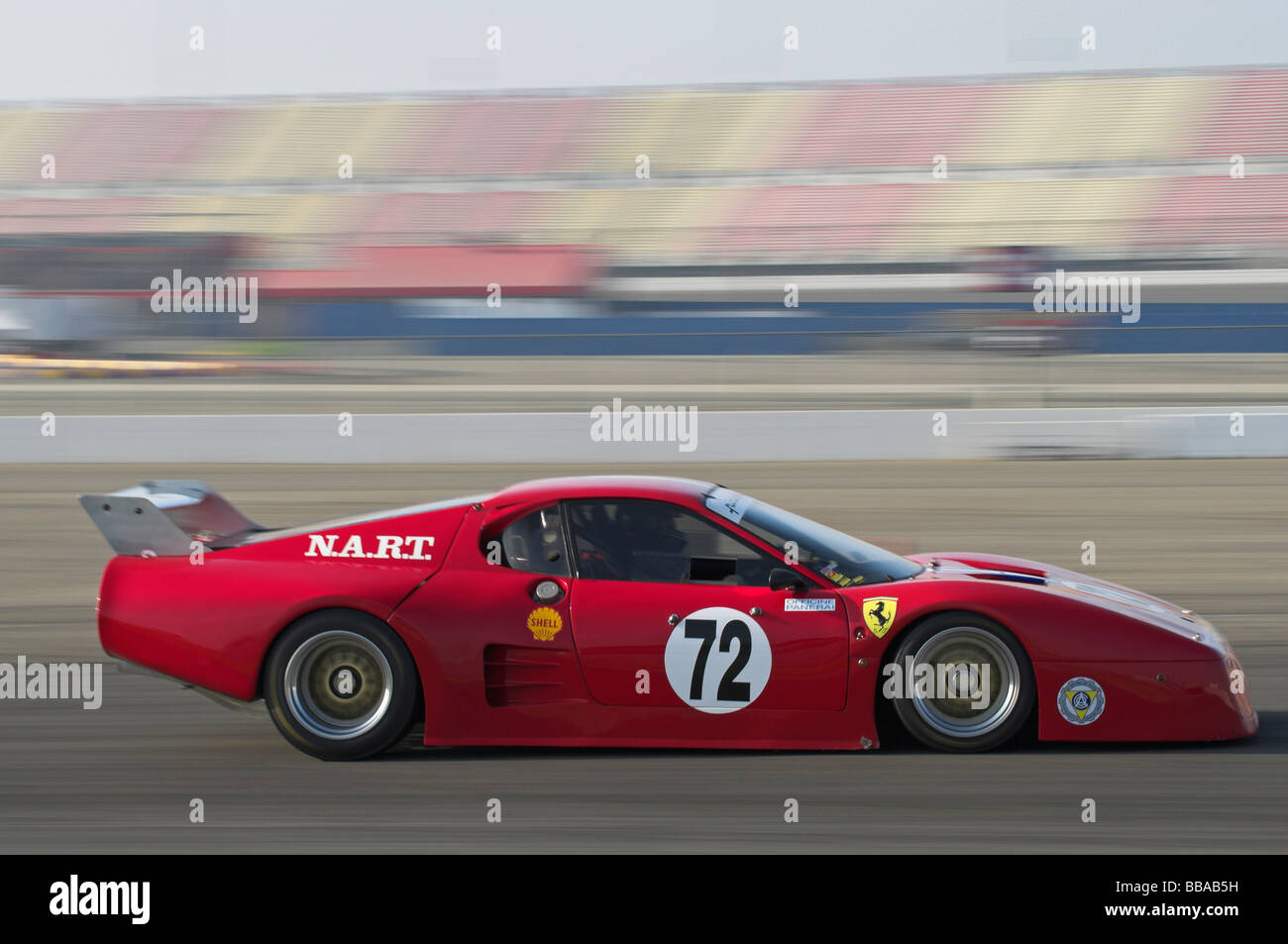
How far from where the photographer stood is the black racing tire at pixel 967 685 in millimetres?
4742

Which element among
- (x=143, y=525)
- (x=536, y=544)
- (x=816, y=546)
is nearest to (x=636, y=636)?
(x=536, y=544)

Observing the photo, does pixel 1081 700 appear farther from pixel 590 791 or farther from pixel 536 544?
pixel 536 544

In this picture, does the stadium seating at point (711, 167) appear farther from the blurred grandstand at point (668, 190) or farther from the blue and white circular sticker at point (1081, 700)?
the blue and white circular sticker at point (1081, 700)

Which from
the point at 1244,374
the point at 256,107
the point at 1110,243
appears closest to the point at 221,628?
the point at 1244,374

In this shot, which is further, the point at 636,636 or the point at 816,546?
the point at 816,546

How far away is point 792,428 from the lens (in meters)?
13.4

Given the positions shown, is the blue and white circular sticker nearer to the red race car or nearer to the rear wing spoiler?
the red race car

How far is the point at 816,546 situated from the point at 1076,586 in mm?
957

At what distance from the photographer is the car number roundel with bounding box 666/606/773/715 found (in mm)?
4746

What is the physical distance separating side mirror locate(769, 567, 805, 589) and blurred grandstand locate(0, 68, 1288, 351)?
2259 centimetres

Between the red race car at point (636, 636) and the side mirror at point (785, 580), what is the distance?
0.01m

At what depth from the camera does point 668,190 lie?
125 feet

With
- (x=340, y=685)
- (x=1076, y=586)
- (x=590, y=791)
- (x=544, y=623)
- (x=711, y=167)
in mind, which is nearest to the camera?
(x=590, y=791)

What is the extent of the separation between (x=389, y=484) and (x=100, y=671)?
6.08m
